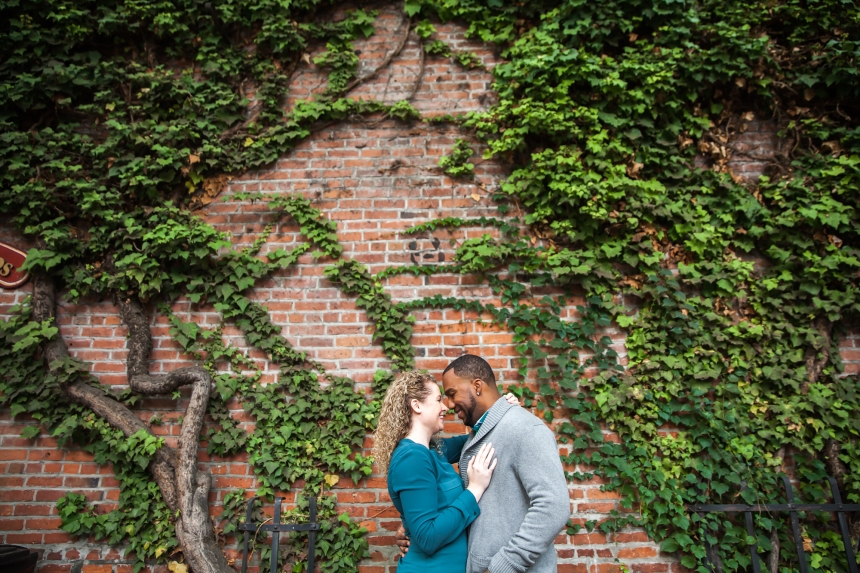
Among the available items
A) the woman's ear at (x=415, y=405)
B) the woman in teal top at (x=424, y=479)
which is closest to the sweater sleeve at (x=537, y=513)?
the woman in teal top at (x=424, y=479)

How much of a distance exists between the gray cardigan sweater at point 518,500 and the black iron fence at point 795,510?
5.54 feet

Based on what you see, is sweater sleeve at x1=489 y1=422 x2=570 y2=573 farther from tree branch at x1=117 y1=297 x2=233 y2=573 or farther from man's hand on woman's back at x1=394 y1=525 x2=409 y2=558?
tree branch at x1=117 y1=297 x2=233 y2=573

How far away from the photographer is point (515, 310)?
3.78m

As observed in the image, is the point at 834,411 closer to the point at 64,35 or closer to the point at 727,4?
the point at 727,4

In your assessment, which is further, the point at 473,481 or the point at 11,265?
the point at 11,265

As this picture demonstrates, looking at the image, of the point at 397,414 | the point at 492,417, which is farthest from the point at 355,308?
the point at 492,417

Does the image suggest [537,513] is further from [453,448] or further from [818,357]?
[818,357]

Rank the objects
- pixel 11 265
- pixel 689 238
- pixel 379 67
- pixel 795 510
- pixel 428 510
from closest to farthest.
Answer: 1. pixel 428 510
2. pixel 795 510
3. pixel 689 238
4. pixel 11 265
5. pixel 379 67

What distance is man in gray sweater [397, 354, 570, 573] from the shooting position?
2.17 m

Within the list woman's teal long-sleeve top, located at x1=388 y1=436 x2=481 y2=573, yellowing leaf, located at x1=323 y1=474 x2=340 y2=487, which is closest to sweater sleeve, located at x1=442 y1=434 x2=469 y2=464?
woman's teal long-sleeve top, located at x1=388 y1=436 x2=481 y2=573

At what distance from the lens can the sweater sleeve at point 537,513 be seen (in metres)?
2.15

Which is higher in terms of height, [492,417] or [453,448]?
[492,417]

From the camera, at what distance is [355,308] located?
3.87 metres

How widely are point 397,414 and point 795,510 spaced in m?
2.69
